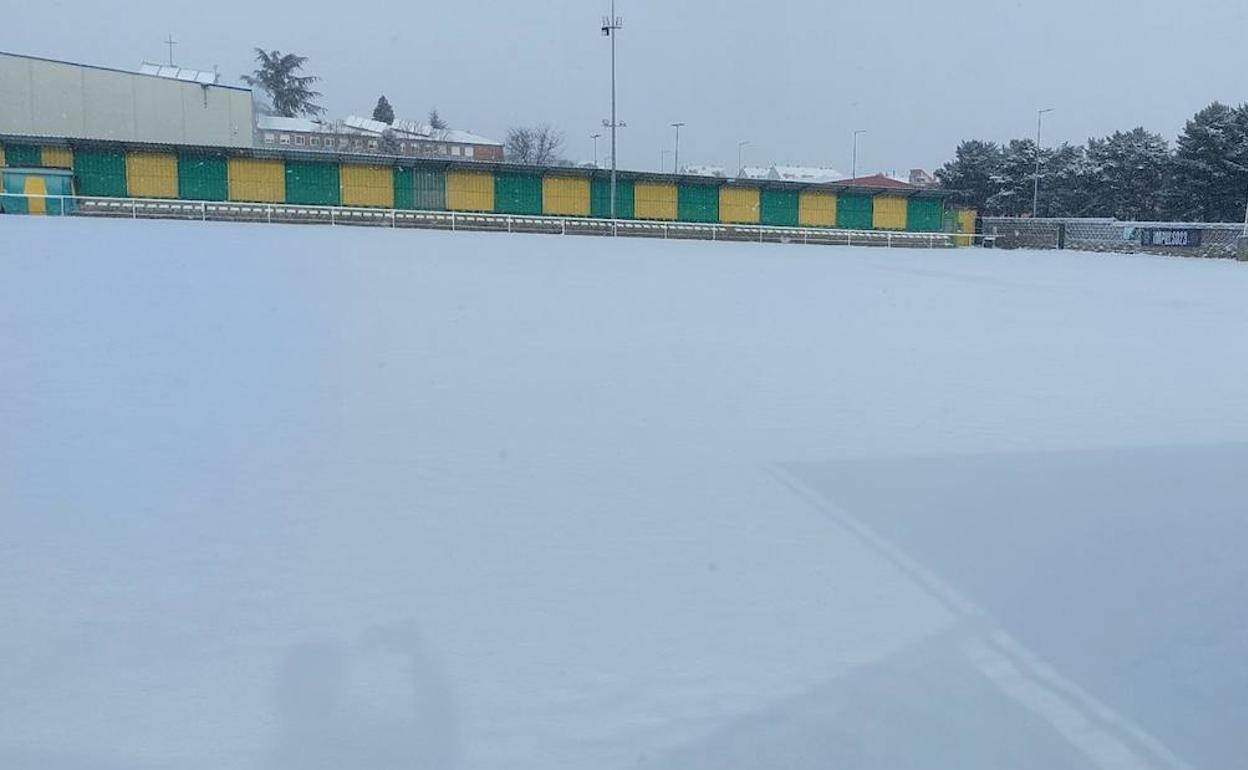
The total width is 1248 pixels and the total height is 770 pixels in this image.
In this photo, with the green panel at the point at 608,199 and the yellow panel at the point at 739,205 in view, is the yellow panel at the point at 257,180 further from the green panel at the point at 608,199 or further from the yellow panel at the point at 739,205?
the yellow panel at the point at 739,205

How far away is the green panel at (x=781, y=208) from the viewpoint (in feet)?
158

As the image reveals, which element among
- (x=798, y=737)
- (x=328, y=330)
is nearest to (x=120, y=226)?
(x=328, y=330)

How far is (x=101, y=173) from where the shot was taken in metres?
39.4

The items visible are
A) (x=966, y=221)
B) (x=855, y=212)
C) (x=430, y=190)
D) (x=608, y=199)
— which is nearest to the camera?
(x=430, y=190)

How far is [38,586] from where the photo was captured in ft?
13.2

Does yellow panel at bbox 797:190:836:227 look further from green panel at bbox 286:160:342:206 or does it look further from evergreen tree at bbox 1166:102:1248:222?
green panel at bbox 286:160:342:206

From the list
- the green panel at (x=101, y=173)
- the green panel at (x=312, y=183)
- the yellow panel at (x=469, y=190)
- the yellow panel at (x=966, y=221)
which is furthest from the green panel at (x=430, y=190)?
the yellow panel at (x=966, y=221)

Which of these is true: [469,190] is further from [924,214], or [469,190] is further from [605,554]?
[605,554]

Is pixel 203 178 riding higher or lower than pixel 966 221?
higher

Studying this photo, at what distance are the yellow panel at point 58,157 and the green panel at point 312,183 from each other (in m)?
7.89

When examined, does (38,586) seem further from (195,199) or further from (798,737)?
(195,199)

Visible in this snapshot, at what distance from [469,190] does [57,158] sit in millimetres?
15704

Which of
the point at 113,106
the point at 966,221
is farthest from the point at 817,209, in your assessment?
the point at 113,106

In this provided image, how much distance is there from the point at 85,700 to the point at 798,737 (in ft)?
7.20
